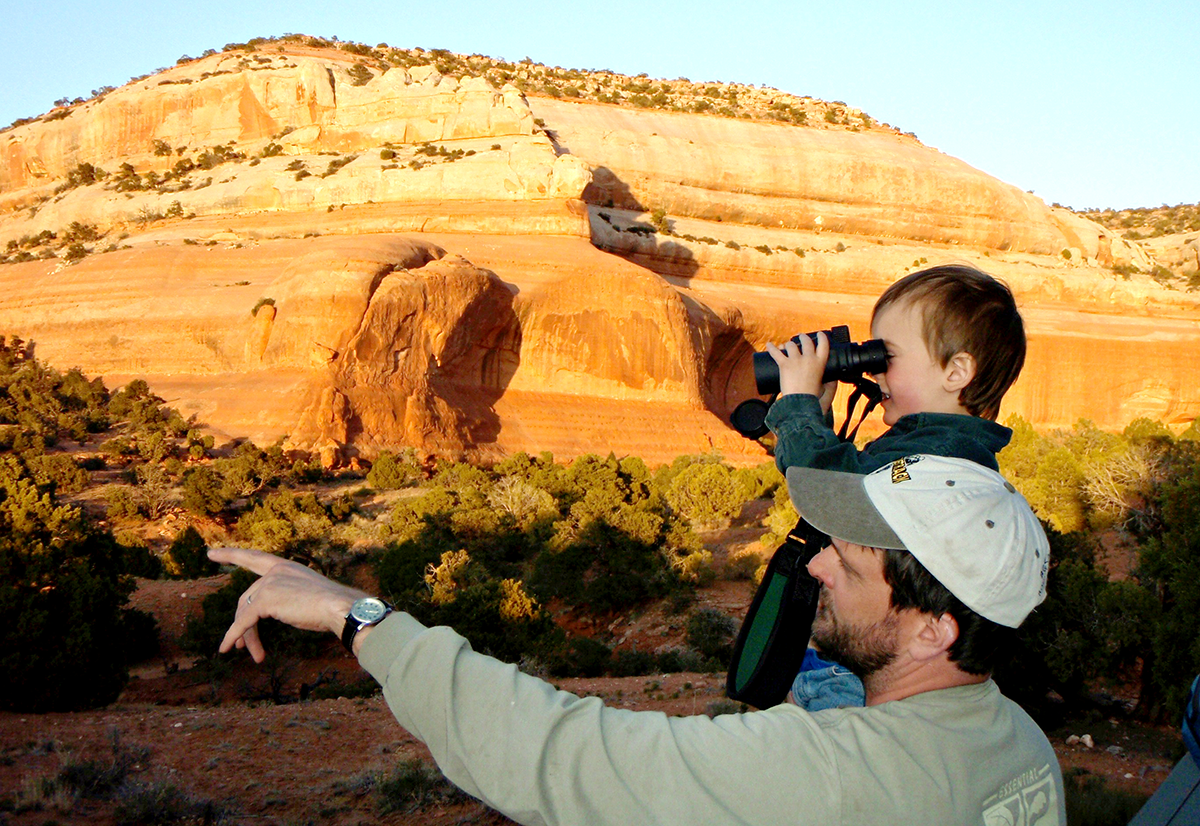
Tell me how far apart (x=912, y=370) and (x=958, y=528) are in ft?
2.38

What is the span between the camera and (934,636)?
1547mm

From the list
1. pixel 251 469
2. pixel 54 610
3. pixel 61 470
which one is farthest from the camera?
pixel 251 469

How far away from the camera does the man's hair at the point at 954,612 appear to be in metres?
1.53

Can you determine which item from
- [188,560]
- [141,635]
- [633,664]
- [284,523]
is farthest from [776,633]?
[284,523]

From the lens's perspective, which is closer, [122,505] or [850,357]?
[850,357]

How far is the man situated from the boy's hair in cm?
59

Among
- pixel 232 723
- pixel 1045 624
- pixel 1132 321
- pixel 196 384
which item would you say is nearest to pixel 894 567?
pixel 232 723

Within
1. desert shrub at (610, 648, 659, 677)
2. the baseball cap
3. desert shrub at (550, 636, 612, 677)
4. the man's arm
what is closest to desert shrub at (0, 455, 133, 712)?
desert shrub at (550, 636, 612, 677)

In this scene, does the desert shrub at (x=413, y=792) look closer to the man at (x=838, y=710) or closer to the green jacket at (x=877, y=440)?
the green jacket at (x=877, y=440)

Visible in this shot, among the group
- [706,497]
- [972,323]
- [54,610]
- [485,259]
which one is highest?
[972,323]

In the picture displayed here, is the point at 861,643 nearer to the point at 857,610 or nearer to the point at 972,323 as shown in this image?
the point at 857,610

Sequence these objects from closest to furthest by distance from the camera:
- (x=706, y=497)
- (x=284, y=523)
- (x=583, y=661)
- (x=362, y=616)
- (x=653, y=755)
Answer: (x=653, y=755)
(x=362, y=616)
(x=583, y=661)
(x=284, y=523)
(x=706, y=497)

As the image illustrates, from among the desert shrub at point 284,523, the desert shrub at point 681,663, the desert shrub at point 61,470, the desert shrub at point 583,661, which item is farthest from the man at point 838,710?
the desert shrub at point 61,470

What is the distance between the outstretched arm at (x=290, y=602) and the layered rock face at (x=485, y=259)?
792 inches
